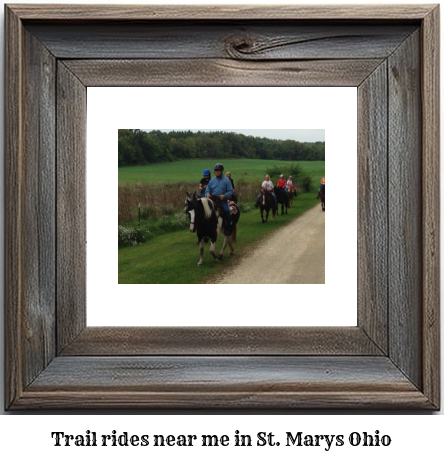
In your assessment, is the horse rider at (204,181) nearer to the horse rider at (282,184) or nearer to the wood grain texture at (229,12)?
the horse rider at (282,184)

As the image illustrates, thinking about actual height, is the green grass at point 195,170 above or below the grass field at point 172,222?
above

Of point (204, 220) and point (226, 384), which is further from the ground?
point (204, 220)

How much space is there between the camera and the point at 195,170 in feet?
3.64

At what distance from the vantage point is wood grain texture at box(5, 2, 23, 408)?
1.08m

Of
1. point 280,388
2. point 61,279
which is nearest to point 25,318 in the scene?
point 61,279

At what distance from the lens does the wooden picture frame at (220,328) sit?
108 centimetres

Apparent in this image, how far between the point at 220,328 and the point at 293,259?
0.54 feet

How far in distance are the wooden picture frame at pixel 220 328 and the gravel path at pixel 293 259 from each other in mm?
71

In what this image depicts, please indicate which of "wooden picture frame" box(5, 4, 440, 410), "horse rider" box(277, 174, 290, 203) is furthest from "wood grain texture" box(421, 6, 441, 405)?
"horse rider" box(277, 174, 290, 203)

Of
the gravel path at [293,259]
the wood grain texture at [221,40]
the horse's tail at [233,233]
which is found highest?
the wood grain texture at [221,40]

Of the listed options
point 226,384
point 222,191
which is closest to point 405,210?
point 222,191

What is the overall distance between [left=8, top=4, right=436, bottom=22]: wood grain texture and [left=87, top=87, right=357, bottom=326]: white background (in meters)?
0.11

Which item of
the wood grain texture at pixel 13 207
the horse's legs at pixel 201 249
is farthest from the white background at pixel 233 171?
the wood grain texture at pixel 13 207

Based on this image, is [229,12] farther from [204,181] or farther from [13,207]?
[13,207]
